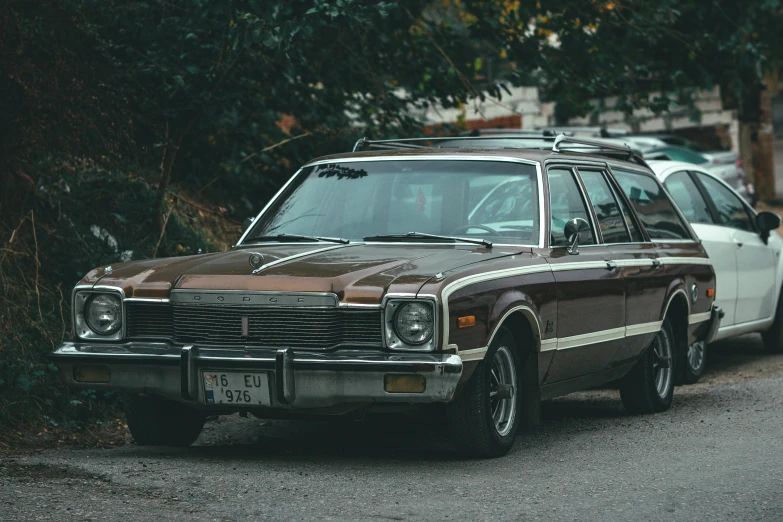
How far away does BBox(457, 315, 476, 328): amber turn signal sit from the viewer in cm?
639

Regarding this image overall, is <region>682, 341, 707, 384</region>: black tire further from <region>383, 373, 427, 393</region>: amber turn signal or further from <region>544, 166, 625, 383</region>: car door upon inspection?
<region>383, 373, 427, 393</region>: amber turn signal

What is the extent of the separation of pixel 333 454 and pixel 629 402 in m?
2.62

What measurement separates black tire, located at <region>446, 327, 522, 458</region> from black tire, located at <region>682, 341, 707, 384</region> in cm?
371


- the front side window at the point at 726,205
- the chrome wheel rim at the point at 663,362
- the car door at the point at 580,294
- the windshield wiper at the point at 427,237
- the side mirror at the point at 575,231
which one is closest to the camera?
the windshield wiper at the point at 427,237

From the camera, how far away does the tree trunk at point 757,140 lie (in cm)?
2820

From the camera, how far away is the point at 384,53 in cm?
1407

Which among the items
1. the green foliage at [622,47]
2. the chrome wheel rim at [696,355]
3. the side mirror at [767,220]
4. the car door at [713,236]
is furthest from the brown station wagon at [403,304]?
the green foliage at [622,47]

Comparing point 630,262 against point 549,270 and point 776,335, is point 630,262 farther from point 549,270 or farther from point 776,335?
point 776,335

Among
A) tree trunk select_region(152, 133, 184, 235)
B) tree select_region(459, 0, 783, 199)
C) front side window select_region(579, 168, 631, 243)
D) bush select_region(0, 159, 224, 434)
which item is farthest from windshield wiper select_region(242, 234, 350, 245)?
tree select_region(459, 0, 783, 199)

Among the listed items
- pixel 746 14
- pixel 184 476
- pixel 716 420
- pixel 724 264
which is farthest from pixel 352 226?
pixel 746 14

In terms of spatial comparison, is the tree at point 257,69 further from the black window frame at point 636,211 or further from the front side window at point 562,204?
the front side window at point 562,204

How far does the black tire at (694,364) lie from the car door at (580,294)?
2357 millimetres

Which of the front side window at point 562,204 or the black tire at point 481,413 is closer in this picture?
the black tire at point 481,413

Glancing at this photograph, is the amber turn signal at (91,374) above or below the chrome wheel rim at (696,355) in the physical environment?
above
